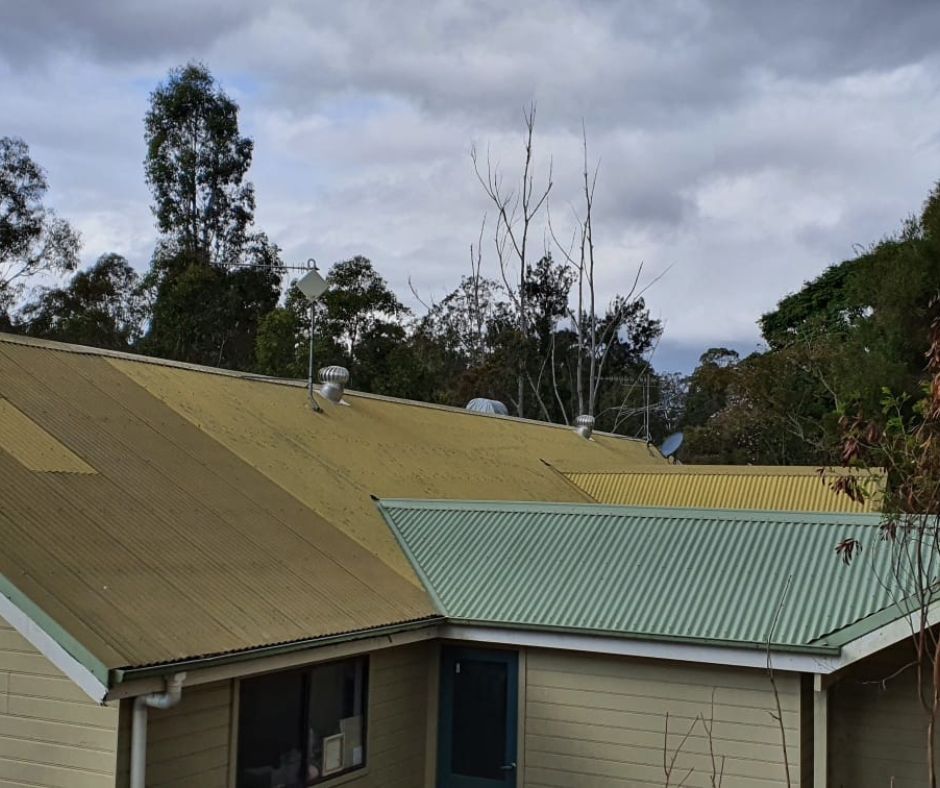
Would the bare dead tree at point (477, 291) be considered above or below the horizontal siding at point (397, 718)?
above

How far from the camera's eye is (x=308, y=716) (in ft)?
28.1

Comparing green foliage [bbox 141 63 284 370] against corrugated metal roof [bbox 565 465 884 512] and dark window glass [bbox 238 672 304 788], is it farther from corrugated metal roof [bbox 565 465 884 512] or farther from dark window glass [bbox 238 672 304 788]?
dark window glass [bbox 238 672 304 788]

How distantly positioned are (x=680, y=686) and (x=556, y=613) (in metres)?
1.24

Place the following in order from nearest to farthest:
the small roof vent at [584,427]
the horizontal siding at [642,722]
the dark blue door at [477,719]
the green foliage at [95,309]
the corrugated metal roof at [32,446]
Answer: the corrugated metal roof at [32,446] < the horizontal siding at [642,722] < the dark blue door at [477,719] < the small roof vent at [584,427] < the green foliage at [95,309]

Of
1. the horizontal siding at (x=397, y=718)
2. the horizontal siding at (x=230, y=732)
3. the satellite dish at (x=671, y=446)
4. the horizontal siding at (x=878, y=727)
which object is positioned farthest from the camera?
the satellite dish at (x=671, y=446)

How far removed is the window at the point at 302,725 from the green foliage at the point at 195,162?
34.2m

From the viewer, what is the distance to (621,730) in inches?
368

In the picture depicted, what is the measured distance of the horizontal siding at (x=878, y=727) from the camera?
962cm

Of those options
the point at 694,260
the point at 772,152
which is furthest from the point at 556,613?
the point at 694,260

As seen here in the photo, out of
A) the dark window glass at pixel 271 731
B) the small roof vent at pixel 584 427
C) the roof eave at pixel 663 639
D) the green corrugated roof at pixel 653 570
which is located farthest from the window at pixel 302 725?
the small roof vent at pixel 584 427

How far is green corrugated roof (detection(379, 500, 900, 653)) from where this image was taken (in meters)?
9.04

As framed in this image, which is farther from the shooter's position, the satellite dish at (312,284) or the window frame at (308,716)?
the satellite dish at (312,284)

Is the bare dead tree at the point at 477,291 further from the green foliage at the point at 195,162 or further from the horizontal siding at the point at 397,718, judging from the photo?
the horizontal siding at the point at 397,718

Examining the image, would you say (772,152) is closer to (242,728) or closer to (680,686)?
(680,686)
